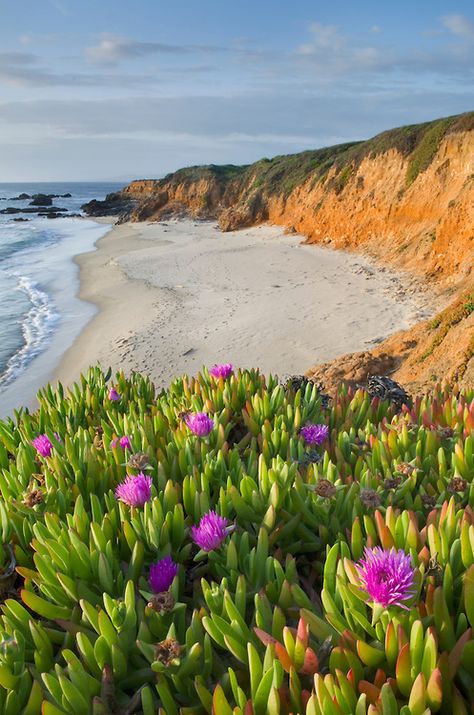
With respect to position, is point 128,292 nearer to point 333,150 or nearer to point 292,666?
→ point 292,666

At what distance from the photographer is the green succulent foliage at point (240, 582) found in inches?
51.3

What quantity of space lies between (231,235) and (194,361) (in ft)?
67.5

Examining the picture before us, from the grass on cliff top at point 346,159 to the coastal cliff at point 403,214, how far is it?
55 mm

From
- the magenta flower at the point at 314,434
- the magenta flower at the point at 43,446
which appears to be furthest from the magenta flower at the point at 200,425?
the magenta flower at the point at 43,446

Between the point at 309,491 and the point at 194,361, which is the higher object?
the point at 309,491

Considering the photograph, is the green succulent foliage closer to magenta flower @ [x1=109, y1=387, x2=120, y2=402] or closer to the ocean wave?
magenta flower @ [x1=109, y1=387, x2=120, y2=402]

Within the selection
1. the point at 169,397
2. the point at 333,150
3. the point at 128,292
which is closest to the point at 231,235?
the point at 333,150

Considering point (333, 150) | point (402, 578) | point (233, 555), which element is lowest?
point (233, 555)

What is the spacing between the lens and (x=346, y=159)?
83.8ft

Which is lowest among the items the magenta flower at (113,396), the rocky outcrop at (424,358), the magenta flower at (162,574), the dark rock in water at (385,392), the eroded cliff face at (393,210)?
the rocky outcrop at (424,358)

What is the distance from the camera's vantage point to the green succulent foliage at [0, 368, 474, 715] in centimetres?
130

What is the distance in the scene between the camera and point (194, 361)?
9.62 meters

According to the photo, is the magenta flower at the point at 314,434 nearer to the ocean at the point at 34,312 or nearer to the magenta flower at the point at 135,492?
the magenta flower at the point at 135,492

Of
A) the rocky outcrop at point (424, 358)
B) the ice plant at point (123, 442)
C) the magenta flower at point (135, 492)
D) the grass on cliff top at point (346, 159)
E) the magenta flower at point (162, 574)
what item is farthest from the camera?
the grass on cliff top at point (346, 159)
